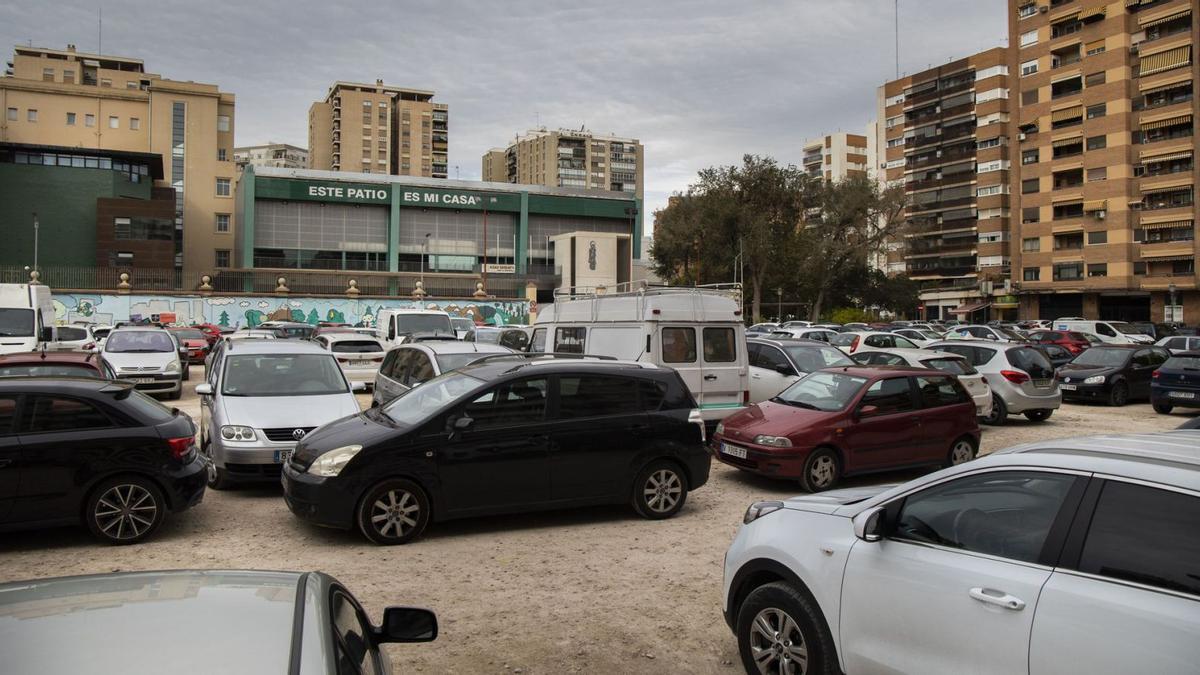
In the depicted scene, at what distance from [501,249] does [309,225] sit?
17986mm

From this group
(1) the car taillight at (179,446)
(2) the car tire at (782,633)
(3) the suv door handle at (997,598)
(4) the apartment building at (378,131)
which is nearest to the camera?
(3) the suv door handle at (997,598)

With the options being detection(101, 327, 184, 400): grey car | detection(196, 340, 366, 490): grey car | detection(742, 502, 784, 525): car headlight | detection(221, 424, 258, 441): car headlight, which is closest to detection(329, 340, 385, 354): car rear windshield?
detection(101, 327, 184, 400): grey car

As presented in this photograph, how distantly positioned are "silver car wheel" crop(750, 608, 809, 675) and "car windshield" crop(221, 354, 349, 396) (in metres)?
7.41

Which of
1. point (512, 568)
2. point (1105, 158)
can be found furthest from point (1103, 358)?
point (1105, 158)

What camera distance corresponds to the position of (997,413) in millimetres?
15922

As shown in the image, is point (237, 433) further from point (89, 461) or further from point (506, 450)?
point (506, 450)

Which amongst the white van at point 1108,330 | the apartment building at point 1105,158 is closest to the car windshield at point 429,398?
the white van at point 1108,330

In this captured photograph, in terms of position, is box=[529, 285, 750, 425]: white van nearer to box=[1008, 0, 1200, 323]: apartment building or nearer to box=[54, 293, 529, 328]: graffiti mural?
box=[54, 293, 529, 328]: graffiti mural

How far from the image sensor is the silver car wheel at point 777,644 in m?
3.99

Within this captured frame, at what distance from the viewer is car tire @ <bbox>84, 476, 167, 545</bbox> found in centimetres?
684

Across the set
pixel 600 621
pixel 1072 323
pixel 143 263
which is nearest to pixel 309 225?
pixel 143 263

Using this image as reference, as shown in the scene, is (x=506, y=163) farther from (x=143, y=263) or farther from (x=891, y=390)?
(x=891, y=390)

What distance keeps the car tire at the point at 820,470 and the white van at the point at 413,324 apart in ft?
47.2

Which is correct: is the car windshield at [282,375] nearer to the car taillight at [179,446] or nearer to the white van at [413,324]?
the car taillight at [179,446]
